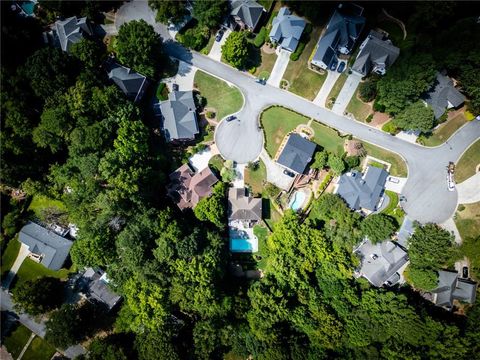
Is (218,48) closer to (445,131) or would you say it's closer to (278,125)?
(278,125)

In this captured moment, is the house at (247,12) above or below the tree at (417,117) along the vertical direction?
above

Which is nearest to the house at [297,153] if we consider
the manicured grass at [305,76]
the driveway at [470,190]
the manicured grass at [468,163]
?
the manicured grass at [305,76]

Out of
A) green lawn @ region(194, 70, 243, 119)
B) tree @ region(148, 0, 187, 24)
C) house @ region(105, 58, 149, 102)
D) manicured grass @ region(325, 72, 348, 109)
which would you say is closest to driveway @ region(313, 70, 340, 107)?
manicured grass @ region(325, 72, 348, 109)

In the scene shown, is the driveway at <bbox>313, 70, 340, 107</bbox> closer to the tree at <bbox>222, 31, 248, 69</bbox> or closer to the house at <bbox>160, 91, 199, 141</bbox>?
the tree at <bbox>222, 31, 248, 69</bbox>

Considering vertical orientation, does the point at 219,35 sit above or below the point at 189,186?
above

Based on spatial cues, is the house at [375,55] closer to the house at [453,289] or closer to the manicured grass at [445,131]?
the manicured grass at [445,131]

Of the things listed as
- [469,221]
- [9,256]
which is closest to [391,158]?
[469,221]
